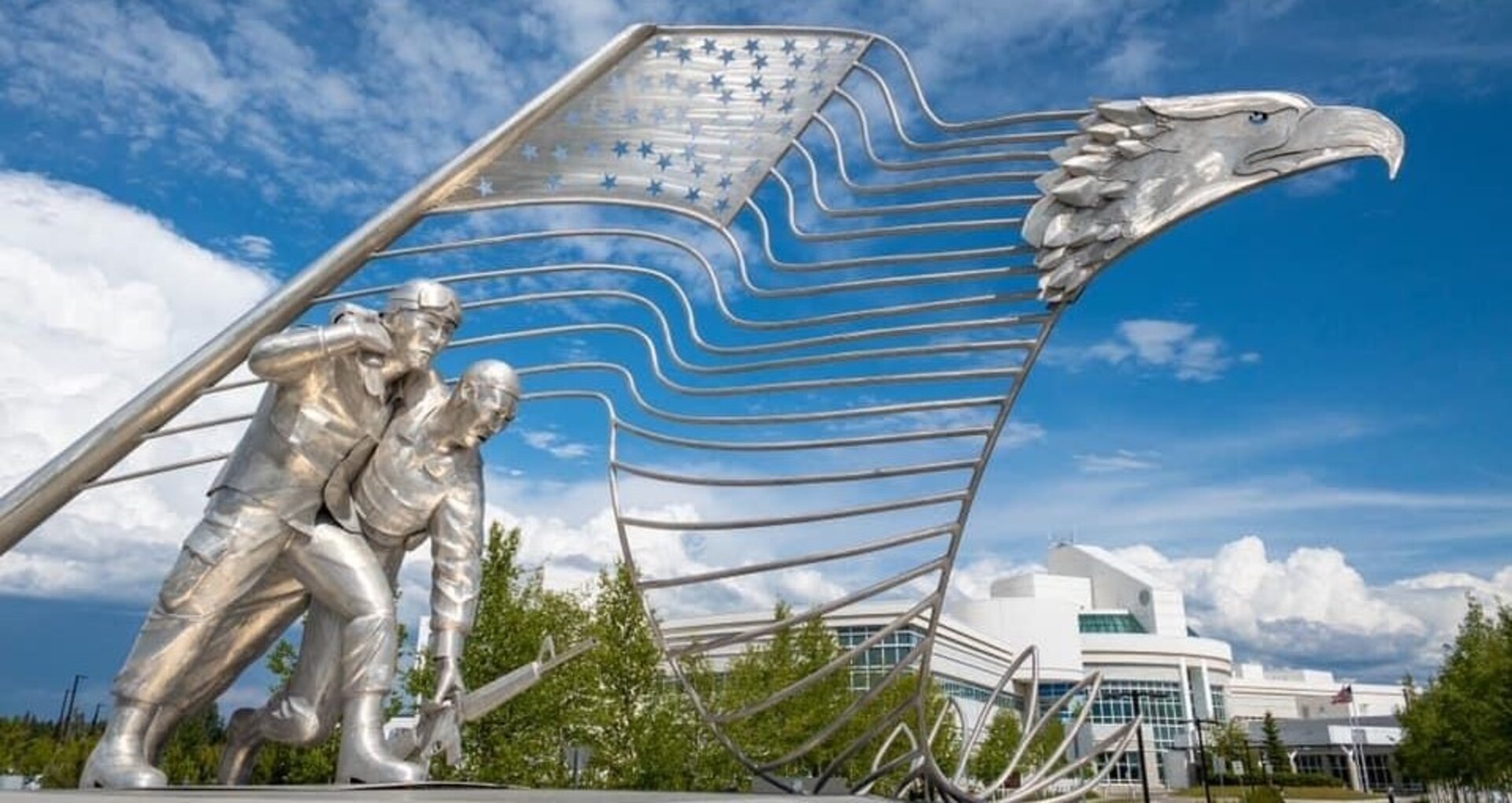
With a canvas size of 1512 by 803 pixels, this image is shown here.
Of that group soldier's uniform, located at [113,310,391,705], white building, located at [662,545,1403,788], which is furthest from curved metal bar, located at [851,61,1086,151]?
white building, located at [662,545,1403,788]

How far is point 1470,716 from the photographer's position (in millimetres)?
26422

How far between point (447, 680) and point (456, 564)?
0.75 m

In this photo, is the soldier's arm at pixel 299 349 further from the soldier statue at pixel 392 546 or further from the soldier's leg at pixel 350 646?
the soldier's leg at pixel 350 646

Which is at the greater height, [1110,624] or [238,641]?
[1110,624]

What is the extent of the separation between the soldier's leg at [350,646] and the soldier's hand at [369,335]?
1.19 meters

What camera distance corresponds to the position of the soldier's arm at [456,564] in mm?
7238

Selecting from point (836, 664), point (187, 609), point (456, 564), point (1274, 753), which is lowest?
point (1274, 753)

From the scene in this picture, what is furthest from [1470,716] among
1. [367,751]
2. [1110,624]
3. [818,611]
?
[1110,624]

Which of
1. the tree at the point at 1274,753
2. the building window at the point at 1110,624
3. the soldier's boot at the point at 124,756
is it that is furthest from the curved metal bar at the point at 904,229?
the building window at the point at 1110,624

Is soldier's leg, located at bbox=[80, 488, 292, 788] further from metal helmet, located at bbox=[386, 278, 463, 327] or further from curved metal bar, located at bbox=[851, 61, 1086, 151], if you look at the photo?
curved metal bar, located at bbox=[851, 61, 1086, 151]

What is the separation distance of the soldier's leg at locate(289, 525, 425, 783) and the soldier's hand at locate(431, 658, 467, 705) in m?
0.30

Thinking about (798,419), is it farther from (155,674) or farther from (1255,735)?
(1255,735)

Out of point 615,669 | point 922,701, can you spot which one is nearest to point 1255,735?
point 615,669

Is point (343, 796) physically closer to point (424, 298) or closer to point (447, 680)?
point (447, 680)
